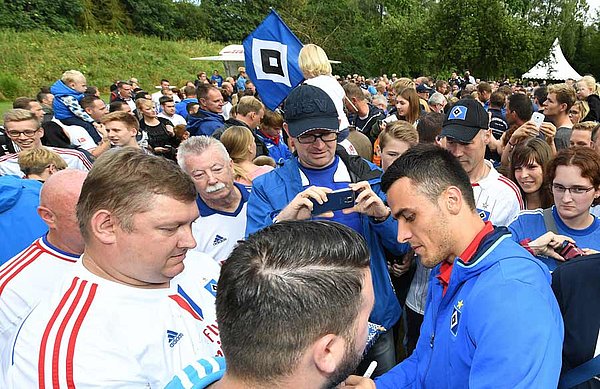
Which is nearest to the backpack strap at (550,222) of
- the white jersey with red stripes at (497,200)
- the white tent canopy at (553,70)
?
the white jersey with red stripes at (497,200)

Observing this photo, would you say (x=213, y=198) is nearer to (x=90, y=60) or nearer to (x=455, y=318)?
(x=455, y=318)

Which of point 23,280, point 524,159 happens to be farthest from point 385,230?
point 23,280

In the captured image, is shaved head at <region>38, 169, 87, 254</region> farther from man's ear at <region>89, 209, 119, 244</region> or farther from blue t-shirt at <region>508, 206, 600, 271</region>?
blue t-shirt at <region>508, 206, 600, 271</region>

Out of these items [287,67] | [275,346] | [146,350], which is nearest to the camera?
[275,346]

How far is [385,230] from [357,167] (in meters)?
0.56

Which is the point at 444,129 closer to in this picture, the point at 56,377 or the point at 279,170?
the point at 279,170

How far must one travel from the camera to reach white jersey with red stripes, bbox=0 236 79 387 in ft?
8.25

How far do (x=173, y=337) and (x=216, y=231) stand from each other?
1526mm

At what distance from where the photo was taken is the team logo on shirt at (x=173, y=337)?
6.39 ft

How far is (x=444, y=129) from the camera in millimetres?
3744

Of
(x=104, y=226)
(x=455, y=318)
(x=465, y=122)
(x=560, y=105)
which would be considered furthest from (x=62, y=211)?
(x=560, y=105)

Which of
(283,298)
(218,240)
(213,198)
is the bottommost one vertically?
(218,240)

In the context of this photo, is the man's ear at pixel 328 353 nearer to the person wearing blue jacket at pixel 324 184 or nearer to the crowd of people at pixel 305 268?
the crowd of people at pixel 305 268

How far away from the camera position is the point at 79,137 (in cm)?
707
